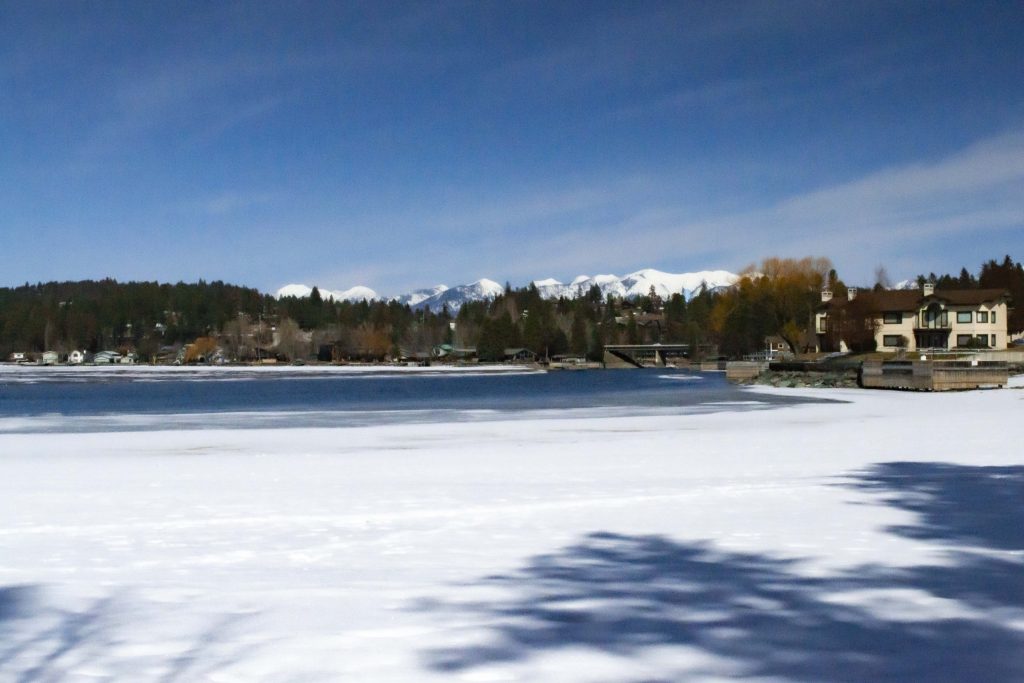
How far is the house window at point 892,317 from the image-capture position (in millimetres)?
82688

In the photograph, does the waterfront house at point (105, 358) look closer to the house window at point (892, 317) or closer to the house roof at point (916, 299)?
the house roof at point (916, 299)

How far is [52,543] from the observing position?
9273 mm

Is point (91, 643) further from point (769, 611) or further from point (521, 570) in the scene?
point (769, 611)

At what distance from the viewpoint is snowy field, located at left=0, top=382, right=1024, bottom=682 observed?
5316mm

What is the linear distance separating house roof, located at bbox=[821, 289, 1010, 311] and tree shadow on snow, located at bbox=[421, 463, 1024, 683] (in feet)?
262

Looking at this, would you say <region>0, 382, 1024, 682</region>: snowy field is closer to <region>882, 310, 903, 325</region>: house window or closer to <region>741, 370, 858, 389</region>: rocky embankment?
<region>741, 370, 858, 389</region>: rocky embankment

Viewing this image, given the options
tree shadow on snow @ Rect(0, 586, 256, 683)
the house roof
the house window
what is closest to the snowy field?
tree shadow on snow @ Rect(0, 586, 256, 683)

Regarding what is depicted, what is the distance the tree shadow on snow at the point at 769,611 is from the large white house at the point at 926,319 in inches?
3101

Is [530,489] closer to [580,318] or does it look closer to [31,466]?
[31,466]

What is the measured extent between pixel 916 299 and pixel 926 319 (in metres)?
2.37

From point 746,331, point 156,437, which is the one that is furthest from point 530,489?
point 746,331

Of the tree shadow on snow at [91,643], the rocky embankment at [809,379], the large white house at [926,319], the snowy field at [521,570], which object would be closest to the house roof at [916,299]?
the large white house at [926,319]

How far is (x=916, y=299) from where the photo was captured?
271 feet

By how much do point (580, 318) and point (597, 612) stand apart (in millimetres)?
169153
